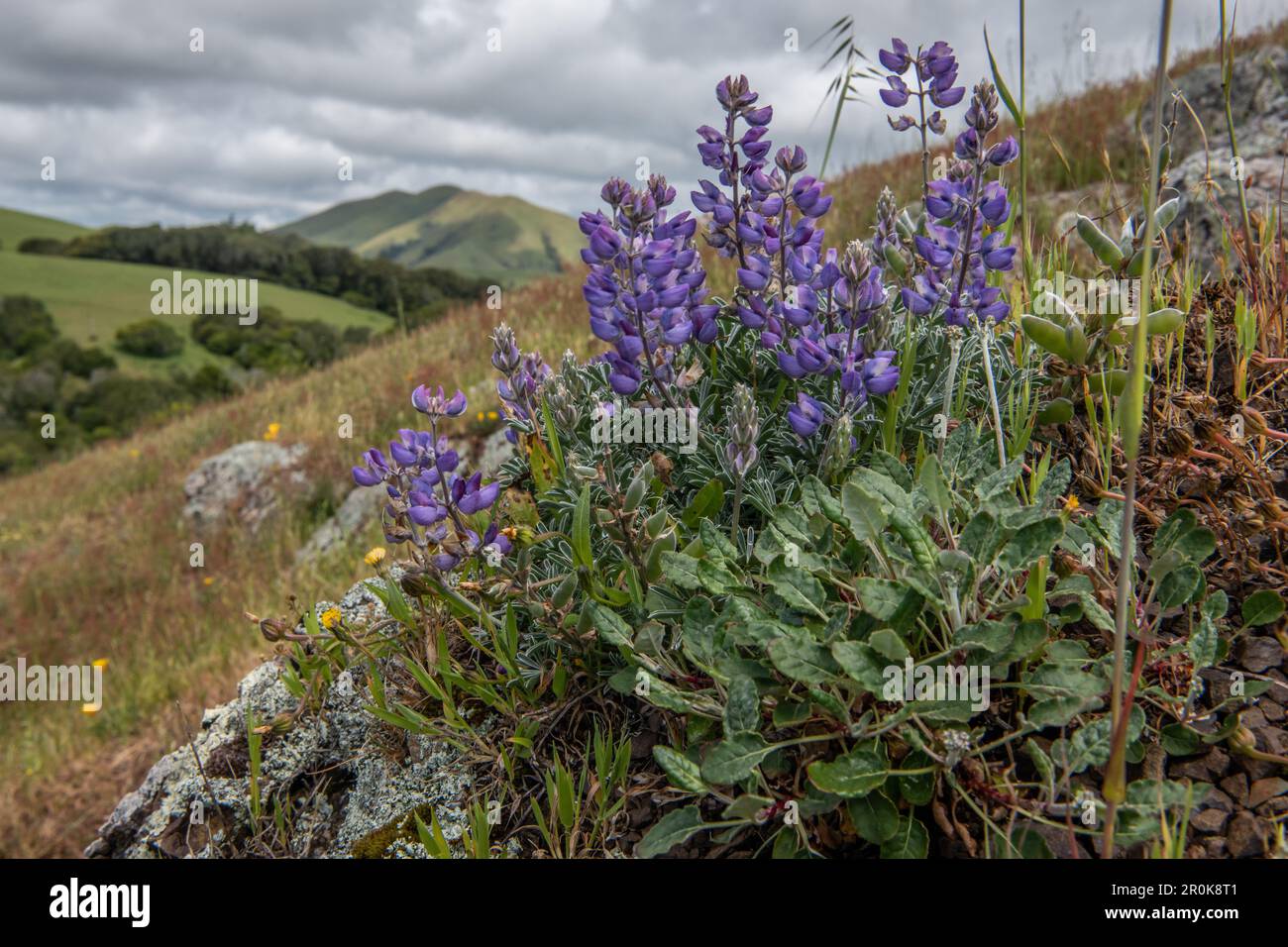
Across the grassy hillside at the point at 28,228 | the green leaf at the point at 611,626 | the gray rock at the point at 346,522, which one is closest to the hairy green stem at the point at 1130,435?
the green leaf at the point at 611,626

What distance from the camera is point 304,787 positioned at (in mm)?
2639

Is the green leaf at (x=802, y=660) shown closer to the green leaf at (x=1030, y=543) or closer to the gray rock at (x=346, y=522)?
the green leaf at (x=1030, y=543)

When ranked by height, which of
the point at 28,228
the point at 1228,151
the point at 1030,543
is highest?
the point at 28,228

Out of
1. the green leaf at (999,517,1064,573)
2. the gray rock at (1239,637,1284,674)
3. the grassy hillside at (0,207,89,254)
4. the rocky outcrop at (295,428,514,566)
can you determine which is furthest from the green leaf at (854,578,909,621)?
the grassy hillside at (0,207,89,254)

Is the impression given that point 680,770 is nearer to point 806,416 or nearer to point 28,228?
point 806,416

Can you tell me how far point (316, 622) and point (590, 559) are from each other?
1227 mm

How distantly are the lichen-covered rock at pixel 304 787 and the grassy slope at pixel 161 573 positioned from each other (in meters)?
0.24

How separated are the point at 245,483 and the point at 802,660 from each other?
9543 millimetres

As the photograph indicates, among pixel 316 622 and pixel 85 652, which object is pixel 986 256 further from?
pixel 85 652

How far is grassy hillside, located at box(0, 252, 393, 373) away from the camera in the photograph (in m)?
60.4

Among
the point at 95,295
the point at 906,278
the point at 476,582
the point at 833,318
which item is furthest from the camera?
the point at 95,295

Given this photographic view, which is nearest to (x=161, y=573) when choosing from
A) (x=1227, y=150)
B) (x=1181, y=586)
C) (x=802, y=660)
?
(x=802, y=660)

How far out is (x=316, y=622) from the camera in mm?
2738
